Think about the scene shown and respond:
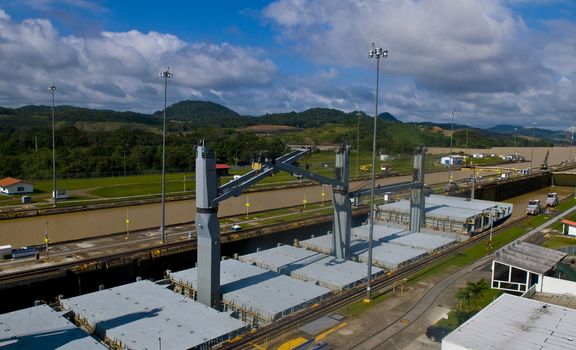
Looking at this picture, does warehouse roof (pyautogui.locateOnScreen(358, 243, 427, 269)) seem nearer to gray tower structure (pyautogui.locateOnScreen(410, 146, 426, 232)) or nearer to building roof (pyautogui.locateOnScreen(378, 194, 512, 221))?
gray tower structure (pyautogui.locateOnScreen(410, 146, 426, 232))

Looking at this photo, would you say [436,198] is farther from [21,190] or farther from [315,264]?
[21,190]

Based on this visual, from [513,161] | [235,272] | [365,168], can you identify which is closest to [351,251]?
[235,272]

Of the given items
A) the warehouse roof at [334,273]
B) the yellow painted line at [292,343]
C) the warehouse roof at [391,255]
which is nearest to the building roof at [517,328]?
the yellow painted line at [292,343]

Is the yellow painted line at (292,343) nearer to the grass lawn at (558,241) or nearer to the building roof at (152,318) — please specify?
the building roof at (152,318)

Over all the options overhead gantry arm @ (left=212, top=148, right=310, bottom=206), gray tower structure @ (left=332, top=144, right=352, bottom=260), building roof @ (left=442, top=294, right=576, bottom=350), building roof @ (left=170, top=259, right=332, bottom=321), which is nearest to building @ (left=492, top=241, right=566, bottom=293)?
building roof @ (left=442, top=294, right=576, bottom=350)

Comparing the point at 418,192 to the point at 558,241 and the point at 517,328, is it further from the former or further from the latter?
the point at 517,328

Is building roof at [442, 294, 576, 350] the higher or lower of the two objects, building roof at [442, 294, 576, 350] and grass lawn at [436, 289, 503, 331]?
the higher
